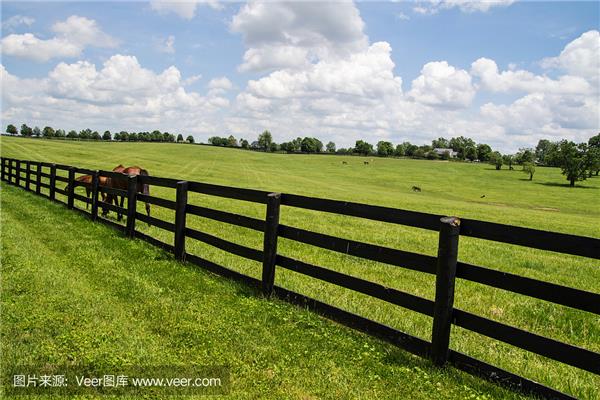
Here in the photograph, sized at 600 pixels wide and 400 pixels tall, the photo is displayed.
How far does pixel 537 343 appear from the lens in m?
4.23

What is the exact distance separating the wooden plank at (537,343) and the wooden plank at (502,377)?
30cm

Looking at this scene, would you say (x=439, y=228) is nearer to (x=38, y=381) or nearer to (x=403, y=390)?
(x=403, y=390)

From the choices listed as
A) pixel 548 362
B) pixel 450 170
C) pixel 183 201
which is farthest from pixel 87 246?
pixel 450 170

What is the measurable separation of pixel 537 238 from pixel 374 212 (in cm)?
203

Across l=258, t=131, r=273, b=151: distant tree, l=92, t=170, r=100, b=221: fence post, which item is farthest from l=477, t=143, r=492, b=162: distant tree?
l=92, t=170, r=100, b=221: fence post

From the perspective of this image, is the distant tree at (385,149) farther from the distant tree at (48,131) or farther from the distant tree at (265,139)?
the distant tree at (48,131)

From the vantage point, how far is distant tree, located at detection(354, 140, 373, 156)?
16912cm

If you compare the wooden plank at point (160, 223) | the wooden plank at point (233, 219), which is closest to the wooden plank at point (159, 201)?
the wooden plank at point (160, 223)

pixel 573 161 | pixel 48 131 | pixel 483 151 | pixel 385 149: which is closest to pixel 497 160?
pixel 573 161

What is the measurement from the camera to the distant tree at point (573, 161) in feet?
259

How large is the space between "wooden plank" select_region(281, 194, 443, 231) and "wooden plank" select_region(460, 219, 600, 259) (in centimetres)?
42

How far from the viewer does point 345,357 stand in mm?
4918

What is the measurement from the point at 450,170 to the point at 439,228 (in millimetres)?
101121

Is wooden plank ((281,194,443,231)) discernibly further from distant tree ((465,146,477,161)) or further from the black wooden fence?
distant tree ((465,146,477,161))
